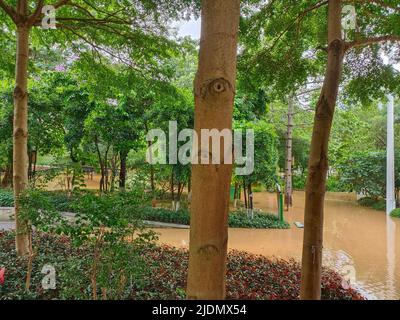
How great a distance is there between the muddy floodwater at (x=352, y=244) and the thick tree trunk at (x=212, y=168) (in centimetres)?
493

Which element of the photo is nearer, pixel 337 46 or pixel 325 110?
pixel 325 110

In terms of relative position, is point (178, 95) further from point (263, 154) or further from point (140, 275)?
point (263, 154)

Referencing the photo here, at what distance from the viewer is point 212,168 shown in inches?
50.8

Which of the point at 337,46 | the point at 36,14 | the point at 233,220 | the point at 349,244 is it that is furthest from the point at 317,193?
the point at 233,220

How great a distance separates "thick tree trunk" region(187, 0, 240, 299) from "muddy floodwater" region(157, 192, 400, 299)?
4932mm

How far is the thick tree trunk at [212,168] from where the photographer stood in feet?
4.25

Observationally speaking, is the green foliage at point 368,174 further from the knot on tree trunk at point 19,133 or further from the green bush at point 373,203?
the knot on tree trunk at point 19,133

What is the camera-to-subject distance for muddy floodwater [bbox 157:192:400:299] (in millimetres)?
6133

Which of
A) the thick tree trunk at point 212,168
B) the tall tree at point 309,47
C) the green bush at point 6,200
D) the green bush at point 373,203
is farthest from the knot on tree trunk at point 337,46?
the green bush at point 373,203

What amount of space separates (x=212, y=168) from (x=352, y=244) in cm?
890

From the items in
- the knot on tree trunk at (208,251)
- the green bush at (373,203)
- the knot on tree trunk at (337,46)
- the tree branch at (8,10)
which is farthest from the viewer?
the green bush at (373,203)

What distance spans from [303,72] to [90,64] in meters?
3.66

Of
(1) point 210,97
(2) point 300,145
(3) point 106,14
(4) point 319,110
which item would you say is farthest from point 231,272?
(2) point 300,145

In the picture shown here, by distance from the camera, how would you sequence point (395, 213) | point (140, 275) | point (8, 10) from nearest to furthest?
1. point (140, 275)
2. point (8, 10)
3. point (395, 213)
